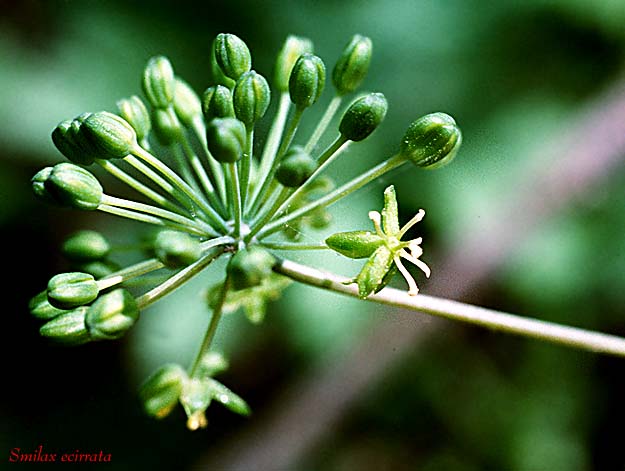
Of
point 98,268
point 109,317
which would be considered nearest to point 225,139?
point 109,317

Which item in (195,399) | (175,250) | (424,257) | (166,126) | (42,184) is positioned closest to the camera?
(175,250)

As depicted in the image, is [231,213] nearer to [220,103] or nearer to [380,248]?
[220,103]

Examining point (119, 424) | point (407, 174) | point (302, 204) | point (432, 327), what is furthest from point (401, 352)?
point (302, 204)

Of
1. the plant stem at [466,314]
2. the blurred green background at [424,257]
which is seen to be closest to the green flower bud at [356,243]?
the plant stem at [466,314]

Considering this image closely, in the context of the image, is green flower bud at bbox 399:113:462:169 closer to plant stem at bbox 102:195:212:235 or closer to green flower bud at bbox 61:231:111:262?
plant stem at bbox 102:195:212:235

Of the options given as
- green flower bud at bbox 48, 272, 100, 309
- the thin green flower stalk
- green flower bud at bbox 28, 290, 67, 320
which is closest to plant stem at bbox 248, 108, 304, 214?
the thin green flower stalk

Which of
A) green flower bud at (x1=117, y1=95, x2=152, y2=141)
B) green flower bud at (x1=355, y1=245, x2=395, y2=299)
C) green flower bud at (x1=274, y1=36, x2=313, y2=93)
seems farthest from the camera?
green flower bud at (x1=274, y1=36, x2=313, y2=93)
